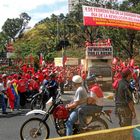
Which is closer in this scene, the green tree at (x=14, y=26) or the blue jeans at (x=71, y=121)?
the blue jeans at (x=71, y=121)

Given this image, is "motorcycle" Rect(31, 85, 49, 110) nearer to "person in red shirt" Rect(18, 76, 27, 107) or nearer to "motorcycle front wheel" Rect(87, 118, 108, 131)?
"person in red shirt" Rect(18, 76, 27, 107)

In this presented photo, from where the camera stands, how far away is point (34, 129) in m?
9.35

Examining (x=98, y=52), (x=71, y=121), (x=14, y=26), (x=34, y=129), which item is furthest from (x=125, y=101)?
(x=14, y=26)

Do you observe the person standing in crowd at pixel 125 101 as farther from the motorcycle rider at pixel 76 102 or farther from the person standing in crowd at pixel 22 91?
the person standing in crowd at pixel 22 91

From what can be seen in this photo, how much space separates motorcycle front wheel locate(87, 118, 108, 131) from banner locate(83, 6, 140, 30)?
16.1 meters

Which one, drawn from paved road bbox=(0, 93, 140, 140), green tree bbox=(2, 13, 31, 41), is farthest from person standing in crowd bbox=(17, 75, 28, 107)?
green tree bbox=(2, 13, 31, 41)

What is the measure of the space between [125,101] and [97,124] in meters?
0.76

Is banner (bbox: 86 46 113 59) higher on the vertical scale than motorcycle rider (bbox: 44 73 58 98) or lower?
higher

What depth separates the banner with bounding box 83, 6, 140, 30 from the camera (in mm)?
24875

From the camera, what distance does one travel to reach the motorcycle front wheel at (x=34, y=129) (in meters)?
9.36

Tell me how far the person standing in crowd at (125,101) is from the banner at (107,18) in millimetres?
16057

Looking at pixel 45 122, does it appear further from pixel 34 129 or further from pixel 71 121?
pixel 71 121

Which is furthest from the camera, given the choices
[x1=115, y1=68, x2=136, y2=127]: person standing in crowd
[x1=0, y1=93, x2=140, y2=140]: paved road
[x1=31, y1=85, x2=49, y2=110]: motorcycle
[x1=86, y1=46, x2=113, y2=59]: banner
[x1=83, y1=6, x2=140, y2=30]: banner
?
[x1=86, y1=46, x2=113, y2=59]: banner

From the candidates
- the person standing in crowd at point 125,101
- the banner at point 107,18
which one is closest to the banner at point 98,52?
the banner at point 107,18
